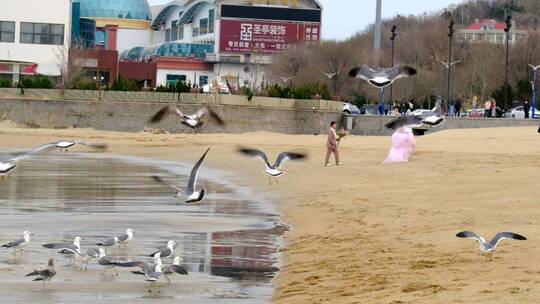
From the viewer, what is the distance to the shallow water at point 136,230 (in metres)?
15.0

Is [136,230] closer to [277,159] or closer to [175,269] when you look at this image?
[175,269]

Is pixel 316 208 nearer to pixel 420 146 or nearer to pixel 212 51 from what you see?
pixel 420 146

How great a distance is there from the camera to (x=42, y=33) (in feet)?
309

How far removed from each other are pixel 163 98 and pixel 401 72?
42.2m

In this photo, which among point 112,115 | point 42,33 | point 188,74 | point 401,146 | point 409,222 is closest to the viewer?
point 409,222

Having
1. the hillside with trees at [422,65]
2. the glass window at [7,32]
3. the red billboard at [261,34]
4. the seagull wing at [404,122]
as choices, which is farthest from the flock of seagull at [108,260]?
the red billboard at [261,34]

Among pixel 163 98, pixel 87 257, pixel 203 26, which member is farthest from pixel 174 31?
pixel 87 257

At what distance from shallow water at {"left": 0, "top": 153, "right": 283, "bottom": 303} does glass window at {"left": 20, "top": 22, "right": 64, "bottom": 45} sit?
57583mm

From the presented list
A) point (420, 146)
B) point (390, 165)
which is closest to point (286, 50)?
point (420, 146)

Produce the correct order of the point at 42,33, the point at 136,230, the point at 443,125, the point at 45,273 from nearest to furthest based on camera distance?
the point at 45,273, the point at 136,230, the point at 443,125, the point at 42,33

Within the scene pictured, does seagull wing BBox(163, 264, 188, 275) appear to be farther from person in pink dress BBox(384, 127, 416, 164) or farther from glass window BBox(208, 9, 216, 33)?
glass window BBox(208, 9, 216, 33)

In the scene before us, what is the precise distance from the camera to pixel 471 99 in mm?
96750

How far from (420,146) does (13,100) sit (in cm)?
2689

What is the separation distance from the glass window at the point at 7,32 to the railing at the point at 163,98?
30.7 m
